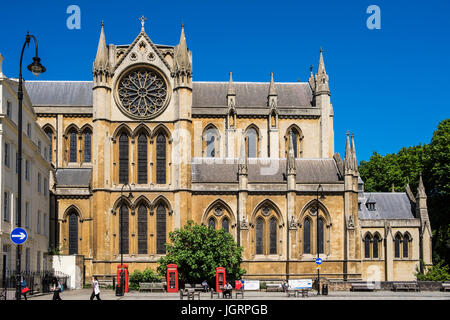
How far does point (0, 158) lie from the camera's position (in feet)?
126

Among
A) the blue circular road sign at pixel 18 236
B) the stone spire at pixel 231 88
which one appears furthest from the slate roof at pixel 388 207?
the blue circular road sign at pixel 18 236

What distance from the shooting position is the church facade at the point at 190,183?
2313 inches

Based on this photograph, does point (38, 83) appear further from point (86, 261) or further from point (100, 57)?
point (86, 261)

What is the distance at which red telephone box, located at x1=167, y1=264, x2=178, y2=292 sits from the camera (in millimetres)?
49406

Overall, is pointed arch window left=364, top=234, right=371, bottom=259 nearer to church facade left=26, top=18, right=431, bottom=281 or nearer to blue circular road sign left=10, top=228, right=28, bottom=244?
church facade left=26, top=18, right=431, bottom=281

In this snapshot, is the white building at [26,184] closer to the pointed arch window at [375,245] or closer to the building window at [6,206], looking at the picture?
the building window at [6,206]

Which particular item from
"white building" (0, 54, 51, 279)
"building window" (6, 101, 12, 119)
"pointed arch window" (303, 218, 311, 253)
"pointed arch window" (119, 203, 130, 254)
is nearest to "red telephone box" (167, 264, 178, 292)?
"white building" (0, 54, 51, 279)

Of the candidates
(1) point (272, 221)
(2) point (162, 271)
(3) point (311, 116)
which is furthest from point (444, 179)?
(2) point (162, 271)

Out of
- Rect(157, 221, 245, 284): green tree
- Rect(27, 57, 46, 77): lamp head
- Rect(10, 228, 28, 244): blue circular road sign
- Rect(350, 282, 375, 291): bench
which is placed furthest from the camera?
Rect(350, 282, 375, 291): bench

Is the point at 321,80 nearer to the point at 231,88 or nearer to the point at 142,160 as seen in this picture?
the point at 231,88

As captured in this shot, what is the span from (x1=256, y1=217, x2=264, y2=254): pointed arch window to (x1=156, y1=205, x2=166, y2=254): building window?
8.37 meters

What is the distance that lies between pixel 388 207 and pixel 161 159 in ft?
79.1

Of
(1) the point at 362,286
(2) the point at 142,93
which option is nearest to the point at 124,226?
(2) the point at 142,93

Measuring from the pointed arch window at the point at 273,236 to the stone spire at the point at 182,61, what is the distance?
15.4 meters
